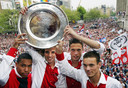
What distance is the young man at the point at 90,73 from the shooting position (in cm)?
220

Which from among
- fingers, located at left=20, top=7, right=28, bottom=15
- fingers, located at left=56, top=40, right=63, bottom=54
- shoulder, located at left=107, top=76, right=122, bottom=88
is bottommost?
shoulder, located at left=107, top=76, right=122, bottom=88

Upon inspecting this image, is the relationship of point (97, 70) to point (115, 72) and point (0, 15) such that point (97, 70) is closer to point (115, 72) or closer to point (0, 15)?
point (115, 72)

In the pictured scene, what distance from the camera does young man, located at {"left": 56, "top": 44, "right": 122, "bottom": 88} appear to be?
2195 millimetres

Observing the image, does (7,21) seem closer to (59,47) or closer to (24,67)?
(24,67)

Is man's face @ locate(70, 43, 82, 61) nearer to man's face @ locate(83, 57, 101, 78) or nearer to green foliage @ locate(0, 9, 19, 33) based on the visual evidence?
man's face @ locate(83, 57, 101, 78)

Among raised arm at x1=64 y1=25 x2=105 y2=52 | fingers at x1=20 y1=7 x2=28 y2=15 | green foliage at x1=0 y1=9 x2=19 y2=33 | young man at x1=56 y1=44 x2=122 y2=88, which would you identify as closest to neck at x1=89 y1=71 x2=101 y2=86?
young man at x1=56 y1=44 x2=122 y2=88

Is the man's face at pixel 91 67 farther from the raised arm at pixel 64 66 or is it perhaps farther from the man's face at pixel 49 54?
the man's face at pixel 49 54

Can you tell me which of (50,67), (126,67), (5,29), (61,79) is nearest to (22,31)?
(50,67)

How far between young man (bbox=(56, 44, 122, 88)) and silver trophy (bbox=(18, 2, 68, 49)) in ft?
0.93

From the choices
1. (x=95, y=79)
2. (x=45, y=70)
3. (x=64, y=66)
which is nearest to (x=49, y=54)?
(x=45, y=70)

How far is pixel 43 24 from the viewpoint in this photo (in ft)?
8.01

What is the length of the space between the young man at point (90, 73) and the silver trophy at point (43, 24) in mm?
282

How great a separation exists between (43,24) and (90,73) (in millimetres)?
1208

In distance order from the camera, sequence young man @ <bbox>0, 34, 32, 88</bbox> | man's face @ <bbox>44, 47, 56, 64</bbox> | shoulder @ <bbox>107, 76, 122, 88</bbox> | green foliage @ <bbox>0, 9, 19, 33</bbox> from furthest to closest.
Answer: green foliage @ <bbox>0, 9, 19, 33</bbox> < man's face @ <bbox>44, 47, 56, 64</bbox> < young man @ <bbox>0, 34, 32, 88</bbox> < shoulder @ <bbox>107, 76, 122, 88</bbox>
